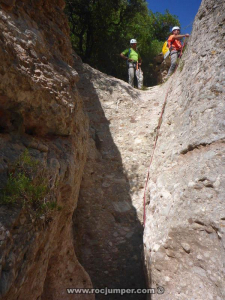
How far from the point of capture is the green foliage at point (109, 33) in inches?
343

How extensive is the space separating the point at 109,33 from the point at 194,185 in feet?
26.4

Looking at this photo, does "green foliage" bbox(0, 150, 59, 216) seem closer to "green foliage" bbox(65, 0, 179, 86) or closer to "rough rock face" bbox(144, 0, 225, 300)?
"rough rock face" bbox(144, 0, 225, 300)

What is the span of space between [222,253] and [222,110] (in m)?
1.61

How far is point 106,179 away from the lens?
4512 millimetres

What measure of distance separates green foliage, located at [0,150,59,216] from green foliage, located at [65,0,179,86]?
752cm

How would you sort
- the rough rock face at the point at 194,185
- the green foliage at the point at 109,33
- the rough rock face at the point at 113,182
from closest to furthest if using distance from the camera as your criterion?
the rough rock face at the point at 194,185, the rough rock face at the point at 113,182, the green foliage at the point at 109,33

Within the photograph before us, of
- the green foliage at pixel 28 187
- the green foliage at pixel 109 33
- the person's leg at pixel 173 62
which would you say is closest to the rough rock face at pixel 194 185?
the green foliage at pixel 28 187

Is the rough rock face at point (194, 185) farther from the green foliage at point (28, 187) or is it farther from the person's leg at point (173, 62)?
the person's leg at point (173, 62)

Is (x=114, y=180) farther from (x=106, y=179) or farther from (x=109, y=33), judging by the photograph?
(x=109, y=33)

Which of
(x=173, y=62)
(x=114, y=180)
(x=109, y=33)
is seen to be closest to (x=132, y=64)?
(x=173, y=62)

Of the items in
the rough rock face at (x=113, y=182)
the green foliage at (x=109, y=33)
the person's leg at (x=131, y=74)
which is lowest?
the rough rock face at (x=113, y=182)

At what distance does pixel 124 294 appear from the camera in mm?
3471

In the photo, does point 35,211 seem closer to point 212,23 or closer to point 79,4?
point 212,23

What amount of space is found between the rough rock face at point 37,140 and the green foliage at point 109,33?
19.3 feet
